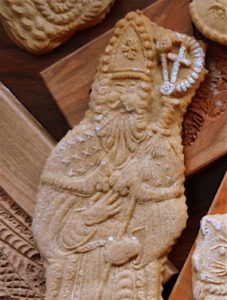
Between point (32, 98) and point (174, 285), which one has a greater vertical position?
point (32, 98)

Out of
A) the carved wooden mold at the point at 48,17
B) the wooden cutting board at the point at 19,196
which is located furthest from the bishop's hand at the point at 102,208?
the carved wooden mold at the point at 48,17

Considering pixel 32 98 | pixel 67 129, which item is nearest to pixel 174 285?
pixel 67 129

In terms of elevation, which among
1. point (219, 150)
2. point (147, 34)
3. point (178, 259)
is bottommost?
point (178, 259)

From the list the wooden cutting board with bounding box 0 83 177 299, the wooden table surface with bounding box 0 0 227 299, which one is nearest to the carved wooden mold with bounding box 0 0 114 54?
the wooden table surface with bounding box 0 0 227 299

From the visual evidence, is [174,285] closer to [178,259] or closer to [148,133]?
[178,259]

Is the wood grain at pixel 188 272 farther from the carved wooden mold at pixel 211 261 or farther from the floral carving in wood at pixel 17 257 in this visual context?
the floral carving in wood at pixel 17 257
